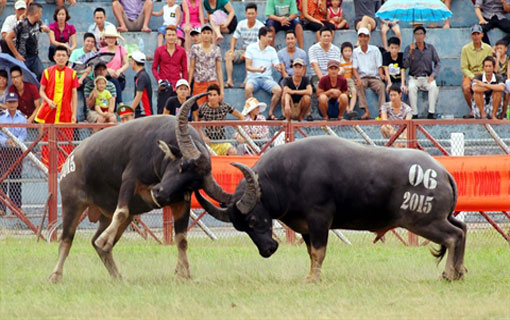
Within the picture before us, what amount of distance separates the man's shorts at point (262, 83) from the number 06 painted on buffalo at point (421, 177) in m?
9.84

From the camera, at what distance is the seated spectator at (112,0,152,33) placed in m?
23.1

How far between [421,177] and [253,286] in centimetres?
231

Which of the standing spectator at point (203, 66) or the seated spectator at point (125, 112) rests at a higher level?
the standing spectator at point (203, 66)

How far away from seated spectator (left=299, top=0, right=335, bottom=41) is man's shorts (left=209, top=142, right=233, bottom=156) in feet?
23.3

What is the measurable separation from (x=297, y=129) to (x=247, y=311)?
7634mm

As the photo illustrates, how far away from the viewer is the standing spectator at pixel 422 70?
2152 centimetres

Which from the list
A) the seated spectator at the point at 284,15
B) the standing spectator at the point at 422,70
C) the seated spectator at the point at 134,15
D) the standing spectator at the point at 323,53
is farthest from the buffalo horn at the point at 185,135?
the seated spectator at the point at 134,15

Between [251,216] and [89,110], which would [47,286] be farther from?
[89,110]

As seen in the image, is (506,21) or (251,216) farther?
(506,21)

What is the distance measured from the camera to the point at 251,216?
11.5 metres

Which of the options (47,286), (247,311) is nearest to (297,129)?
(47,286)

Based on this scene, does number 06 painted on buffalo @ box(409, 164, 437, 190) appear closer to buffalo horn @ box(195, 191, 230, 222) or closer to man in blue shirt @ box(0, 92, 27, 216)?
buffalo horn @ box(195, 191, 230, 222)

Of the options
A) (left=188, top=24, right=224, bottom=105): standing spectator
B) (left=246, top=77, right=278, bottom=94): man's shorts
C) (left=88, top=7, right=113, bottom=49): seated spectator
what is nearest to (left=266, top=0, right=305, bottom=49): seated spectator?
(left=246, top=77, right=278, bottom=94): man's shorts

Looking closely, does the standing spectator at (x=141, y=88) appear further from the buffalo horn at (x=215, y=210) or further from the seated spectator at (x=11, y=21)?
the buffalo horn at (x=215, y=210)
